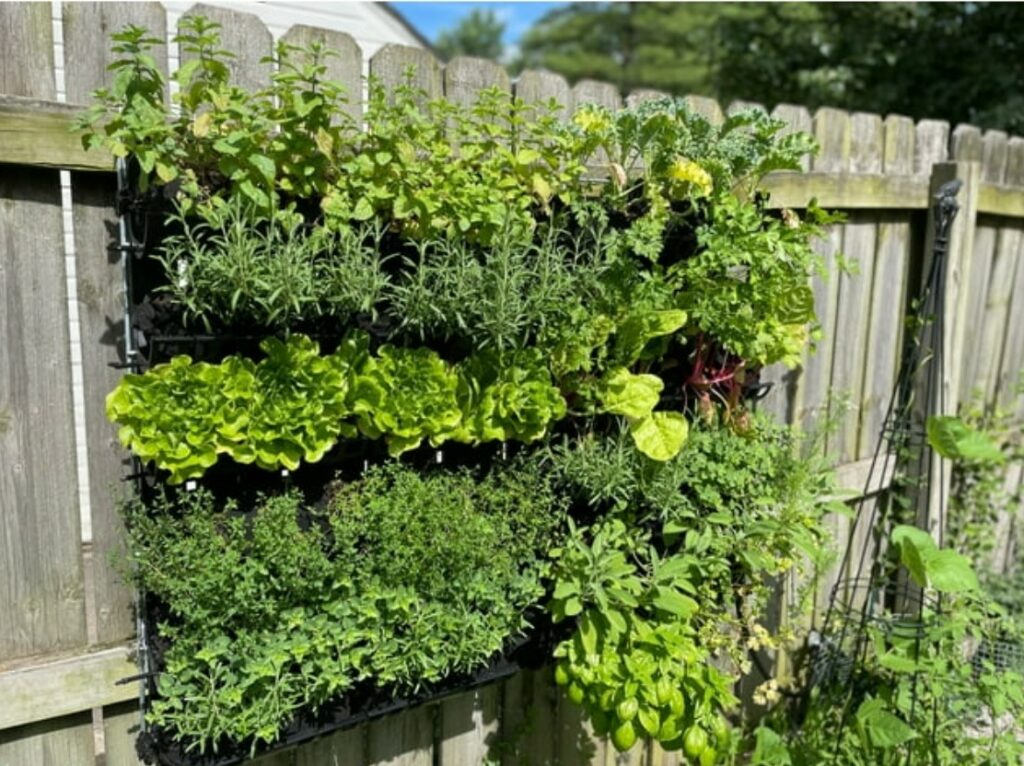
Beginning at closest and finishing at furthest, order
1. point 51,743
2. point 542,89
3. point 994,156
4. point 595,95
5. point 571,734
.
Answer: point 51,743, point 542,89, point 595,95, point 571,734, point 994,156

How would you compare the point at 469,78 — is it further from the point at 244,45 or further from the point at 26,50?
the point at 26,50

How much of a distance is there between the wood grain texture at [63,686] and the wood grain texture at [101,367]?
58 millimetres

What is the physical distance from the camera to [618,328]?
2.19 metres

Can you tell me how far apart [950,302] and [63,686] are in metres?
3.35

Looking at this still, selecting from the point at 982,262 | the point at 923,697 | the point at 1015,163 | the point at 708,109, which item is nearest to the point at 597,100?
the point at 708,109

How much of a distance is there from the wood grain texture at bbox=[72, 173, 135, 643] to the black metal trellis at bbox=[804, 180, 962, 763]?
2333 mm

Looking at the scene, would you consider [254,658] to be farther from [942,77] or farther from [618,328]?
[942,77]

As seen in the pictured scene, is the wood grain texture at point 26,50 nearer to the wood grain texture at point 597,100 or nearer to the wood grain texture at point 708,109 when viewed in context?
the wood grain texture at point 597,100

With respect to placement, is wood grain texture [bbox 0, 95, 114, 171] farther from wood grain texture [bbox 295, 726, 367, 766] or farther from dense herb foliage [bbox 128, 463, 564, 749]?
wood grain texture [bbox 295, 726, 367, 766]

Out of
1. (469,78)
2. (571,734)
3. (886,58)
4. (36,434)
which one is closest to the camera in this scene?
(36,434)

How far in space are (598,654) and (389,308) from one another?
3.29ft

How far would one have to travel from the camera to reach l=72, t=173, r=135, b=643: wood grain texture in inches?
72.1

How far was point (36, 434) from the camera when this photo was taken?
1838 millimetres

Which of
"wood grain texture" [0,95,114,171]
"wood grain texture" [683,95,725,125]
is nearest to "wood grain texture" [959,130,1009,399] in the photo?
"wood grain texture" [683,95,725,125]
